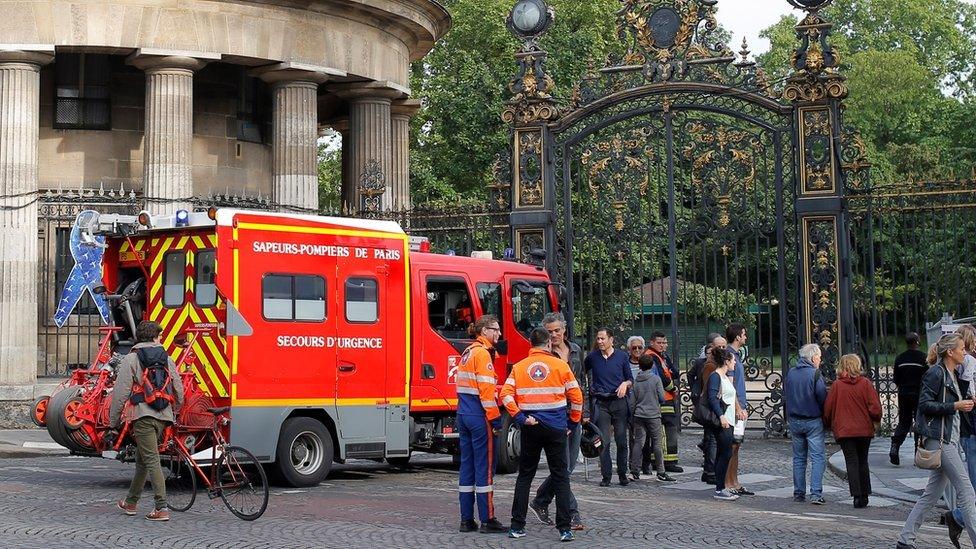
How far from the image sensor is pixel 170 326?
561 inches

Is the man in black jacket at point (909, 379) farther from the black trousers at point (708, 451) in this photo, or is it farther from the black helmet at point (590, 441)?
the black helmet at point (590, 441)

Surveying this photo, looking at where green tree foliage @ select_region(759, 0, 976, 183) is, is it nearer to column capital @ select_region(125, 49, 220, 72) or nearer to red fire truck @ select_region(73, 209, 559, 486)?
column capital @ select_region(125, 49, 220, 72)

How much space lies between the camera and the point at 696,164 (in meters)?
20.3

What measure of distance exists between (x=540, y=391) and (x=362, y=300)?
4782 mm

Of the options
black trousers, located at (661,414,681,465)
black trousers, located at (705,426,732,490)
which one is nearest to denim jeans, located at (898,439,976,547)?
black trousers, located at (705,426,732,490)

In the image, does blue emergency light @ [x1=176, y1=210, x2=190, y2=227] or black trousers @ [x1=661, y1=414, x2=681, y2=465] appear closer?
blue emergency light @ [x1=176, y1=210, x2=190, y2=227]

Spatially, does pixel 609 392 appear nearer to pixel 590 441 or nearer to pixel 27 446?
pixel 590 441

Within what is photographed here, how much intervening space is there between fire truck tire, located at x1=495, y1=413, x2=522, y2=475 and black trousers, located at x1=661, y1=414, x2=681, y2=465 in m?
1.82

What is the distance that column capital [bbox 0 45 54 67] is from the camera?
21922mm

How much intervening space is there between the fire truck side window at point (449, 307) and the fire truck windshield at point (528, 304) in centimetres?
92

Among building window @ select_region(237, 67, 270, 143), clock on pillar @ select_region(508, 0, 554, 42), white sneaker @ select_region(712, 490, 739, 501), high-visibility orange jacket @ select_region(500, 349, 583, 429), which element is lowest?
white sneaker @ select_region(712, 490, 739, 501)

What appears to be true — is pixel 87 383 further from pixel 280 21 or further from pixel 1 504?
pixel 280 21

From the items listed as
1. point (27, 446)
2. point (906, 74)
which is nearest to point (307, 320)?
point (27, 446)

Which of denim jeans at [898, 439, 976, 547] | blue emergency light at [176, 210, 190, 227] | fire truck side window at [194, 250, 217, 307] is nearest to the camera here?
denim jeans at [898, 439, 976, 547]
